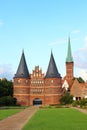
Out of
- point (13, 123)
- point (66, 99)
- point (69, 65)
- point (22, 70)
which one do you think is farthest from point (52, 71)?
point (13, 123)

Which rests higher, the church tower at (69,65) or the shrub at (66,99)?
the church tower at (69,65)

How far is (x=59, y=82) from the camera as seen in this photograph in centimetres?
10600

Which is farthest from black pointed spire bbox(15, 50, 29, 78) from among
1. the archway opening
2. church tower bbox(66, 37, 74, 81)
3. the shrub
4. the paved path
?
the paved path

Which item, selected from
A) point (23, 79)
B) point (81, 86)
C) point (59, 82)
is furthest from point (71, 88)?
point (23, 79)

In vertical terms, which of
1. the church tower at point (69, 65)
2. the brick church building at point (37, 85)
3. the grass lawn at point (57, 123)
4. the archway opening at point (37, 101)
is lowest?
the grass lawn at point (57, 123)

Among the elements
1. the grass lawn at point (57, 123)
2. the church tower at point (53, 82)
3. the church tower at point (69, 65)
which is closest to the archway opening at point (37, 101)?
the church tower at point (53, 82)

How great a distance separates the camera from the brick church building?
10531 cm

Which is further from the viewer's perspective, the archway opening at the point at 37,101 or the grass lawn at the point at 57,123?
the archway opening at the point at 37,101

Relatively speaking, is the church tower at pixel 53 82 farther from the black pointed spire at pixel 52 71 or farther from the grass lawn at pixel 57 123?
the grass lawn at pixel 57 123

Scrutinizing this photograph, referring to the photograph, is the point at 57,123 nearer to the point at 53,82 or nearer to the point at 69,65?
the point at 53,82

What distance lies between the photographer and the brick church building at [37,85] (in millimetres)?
105312

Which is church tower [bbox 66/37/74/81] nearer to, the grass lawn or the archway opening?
the archway opening

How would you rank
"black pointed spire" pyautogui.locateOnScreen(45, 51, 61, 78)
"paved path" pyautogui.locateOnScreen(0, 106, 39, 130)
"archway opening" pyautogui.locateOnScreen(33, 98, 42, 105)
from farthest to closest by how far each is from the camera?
"archway opening" pyautogui.locateOnScreen(33, 98, 42, 105)
"black pointed spire" pyautogui.locateOnScreen(45, 51, 61, 78)
"paved path" pyautogui.locateOnScreen(0, 106, 39, 130)

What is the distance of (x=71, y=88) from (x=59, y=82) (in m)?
10.3
